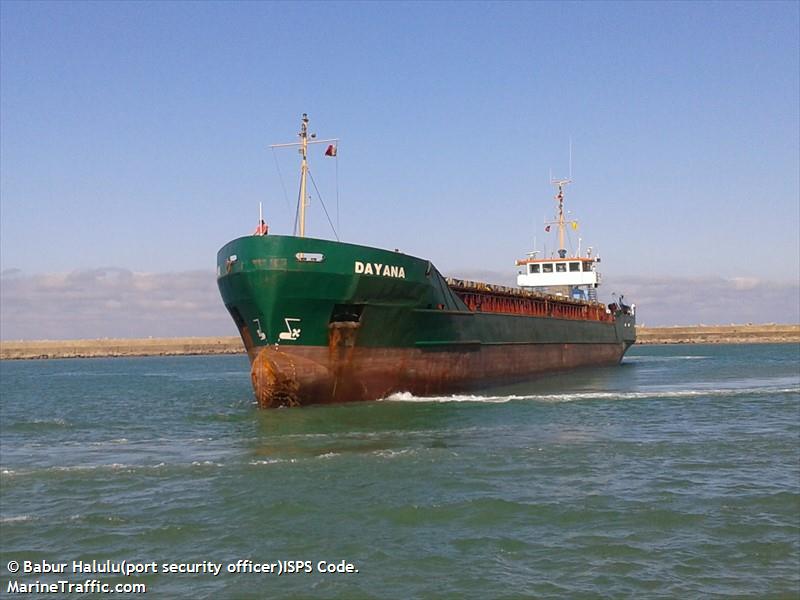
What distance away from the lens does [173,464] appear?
12.7 metres

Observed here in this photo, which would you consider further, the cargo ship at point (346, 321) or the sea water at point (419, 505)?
the cargo ship at point (346, 321)

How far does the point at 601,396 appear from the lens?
23.4m

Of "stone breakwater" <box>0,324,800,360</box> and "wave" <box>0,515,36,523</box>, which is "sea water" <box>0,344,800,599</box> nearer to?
"wave" <box>0,515,36,523</box>

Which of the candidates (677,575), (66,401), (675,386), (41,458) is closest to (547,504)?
(677,575)

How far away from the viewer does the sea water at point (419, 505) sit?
6.95 m

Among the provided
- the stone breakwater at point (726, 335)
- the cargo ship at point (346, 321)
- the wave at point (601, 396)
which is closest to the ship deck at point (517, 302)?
the cargo ship at point (346, 321)

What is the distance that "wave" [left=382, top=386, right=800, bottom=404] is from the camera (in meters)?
22.0

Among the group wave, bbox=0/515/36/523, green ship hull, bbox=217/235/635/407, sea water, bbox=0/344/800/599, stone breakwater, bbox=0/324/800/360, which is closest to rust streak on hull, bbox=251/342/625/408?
green ship hull, bbox=217/235/635/407

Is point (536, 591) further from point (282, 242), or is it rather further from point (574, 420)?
point (282, 242)

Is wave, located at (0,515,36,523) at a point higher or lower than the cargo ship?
lower

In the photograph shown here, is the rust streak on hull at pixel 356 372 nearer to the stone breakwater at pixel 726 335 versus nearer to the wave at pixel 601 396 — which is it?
the wave at pixel 601 396

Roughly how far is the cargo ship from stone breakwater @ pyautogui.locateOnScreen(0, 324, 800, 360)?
92.4m

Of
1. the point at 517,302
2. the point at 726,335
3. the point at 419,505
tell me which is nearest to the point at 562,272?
the point at 517,302

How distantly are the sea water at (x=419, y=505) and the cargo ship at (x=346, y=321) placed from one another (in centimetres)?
207
